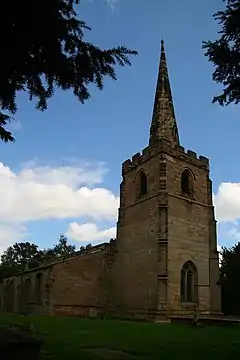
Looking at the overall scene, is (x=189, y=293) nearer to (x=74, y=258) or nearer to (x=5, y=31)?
(x=74, y=258)

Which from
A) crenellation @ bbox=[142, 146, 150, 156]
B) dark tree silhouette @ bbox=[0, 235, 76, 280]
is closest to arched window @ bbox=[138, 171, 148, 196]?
crenellation @ bbox=[142, 146, 150, 156]

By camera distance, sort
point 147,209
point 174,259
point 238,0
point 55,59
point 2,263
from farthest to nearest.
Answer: point 2,263 → point 147,209 → point 174,259 → point 238,0 → point 55,59

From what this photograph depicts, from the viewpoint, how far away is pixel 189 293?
32750mm

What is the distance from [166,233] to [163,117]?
11.0 metres

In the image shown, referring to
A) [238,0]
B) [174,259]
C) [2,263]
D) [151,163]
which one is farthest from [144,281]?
[2,263]

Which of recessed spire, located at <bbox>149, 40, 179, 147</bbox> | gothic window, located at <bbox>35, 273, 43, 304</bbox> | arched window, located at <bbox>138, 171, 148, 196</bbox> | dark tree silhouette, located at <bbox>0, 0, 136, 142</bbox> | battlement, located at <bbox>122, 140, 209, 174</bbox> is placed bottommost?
gothic window, located at <bbox>35, 273, 43, 304</bbox>

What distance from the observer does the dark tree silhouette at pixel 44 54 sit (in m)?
5.34

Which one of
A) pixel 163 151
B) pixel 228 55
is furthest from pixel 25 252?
pixel 228 55

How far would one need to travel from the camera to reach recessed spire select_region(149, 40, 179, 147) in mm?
37094

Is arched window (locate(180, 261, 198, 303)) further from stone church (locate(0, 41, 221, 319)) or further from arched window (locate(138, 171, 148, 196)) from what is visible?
arched window (locate(138, 171, 148, 196))

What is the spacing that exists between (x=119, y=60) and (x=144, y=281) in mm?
27475

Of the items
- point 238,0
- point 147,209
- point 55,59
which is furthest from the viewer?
point 147,209

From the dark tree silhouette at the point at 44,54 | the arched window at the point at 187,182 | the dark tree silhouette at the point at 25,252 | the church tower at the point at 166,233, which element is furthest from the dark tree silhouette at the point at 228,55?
the dark tree silhouette at the point at 25,252

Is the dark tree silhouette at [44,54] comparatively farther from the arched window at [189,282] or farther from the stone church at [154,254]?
the arched window at [189,282]
